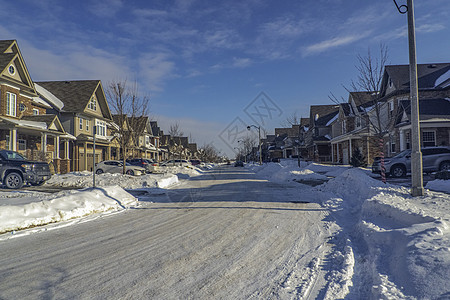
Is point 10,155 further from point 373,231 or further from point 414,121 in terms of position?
point 414,121

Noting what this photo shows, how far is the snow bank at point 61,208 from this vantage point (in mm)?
6895

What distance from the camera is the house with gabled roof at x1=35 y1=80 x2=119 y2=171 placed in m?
29.6

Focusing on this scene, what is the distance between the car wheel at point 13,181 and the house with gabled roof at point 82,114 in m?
14.7

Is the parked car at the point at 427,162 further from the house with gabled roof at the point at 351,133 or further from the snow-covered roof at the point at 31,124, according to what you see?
the snow-covered roof at the point at 31,124

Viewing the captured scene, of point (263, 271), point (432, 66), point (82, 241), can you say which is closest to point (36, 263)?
point (82, 241)

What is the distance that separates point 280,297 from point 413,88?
352 inches

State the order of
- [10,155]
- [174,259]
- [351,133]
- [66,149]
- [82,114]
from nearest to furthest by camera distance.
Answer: [174,259], [10,155], [66,149], [82,114], [351,133]

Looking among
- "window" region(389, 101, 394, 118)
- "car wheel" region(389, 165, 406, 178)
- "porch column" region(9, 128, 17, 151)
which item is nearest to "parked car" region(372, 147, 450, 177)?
"car wheel" region(389, 165, 406, 178)

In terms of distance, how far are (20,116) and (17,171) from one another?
12.2 meters

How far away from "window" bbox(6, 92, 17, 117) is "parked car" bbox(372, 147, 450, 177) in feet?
86.7

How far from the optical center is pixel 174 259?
4738 millimetres

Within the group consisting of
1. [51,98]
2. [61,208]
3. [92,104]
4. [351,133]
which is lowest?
[61,208]

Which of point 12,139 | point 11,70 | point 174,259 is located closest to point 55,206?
point 174,259

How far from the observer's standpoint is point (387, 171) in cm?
1767
